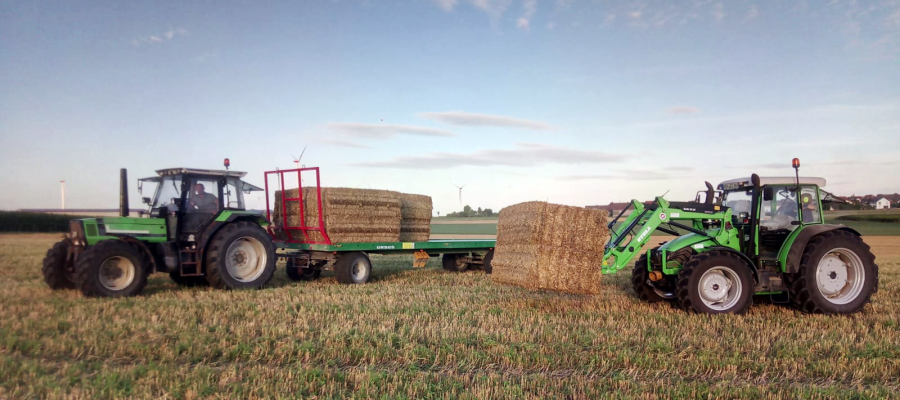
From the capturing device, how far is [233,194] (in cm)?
1160

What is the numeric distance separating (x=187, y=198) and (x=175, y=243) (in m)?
0.83

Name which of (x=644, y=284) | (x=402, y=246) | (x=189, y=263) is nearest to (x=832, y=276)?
(x=644, y=284)

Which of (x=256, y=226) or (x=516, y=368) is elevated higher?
(x=256, y=226)

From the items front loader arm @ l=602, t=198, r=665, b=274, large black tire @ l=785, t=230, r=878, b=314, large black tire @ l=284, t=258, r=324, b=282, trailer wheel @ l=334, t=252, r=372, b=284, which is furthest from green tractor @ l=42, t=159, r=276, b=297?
large black tire @ l=785, t=230, r=878, b=314

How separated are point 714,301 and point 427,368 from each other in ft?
15.6

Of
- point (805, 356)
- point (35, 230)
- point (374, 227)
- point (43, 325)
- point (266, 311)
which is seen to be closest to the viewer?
point (805, 356)

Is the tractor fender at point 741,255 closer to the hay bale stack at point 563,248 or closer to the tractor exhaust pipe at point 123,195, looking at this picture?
the hay bale stack at point 563,248

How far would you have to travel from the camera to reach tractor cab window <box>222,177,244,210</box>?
11.5 m

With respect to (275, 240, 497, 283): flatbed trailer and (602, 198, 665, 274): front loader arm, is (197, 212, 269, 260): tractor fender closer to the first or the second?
(275, 240, 497, 283): flatbed trailer

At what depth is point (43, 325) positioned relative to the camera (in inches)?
271

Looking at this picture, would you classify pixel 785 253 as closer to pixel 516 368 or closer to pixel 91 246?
pixel 516 368

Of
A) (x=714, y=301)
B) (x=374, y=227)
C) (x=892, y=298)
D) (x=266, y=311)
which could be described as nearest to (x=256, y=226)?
(x=374, y=227)

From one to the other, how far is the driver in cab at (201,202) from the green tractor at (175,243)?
2cm

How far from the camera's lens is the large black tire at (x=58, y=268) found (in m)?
10.1
